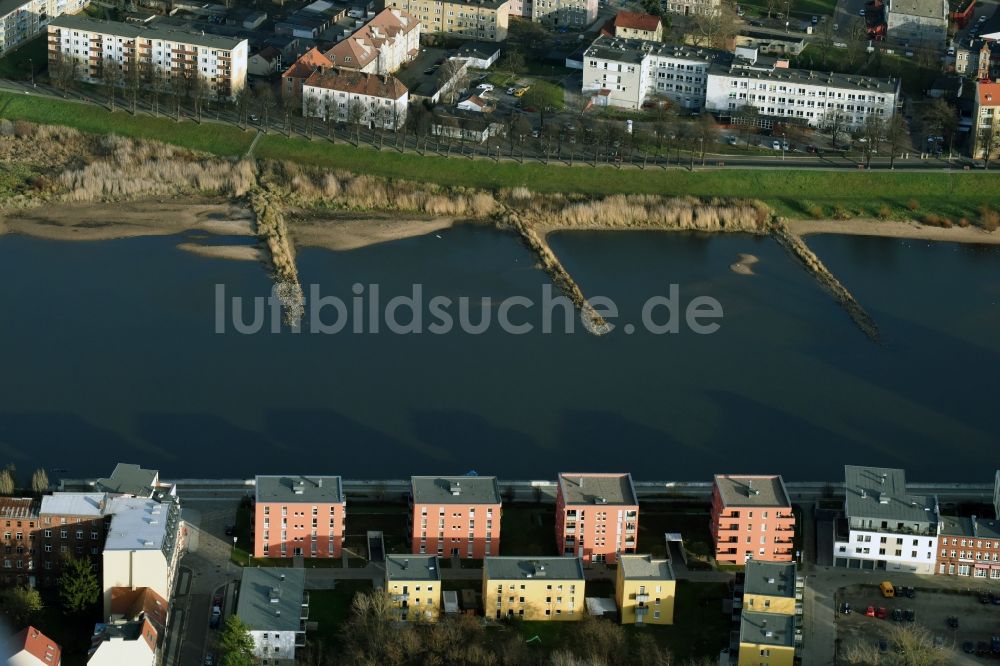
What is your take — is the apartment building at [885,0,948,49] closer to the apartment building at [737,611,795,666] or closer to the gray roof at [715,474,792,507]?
the gray roof at [715,474,792,507]

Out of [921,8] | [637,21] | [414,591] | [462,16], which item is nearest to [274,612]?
[414,591]

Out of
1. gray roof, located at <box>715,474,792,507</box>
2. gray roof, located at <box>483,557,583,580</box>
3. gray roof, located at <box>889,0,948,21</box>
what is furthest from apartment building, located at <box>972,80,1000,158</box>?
gray roof, located at <box>483,557,583,580</box>

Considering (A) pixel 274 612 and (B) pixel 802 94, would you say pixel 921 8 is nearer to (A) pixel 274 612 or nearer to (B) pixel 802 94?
(B) pixel 802 94

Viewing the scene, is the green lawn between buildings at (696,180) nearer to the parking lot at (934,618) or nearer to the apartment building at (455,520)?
the apartment building at (455,520)

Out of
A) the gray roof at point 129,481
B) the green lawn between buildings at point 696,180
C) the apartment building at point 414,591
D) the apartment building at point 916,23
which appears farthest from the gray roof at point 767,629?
the apartment building at point 916,23

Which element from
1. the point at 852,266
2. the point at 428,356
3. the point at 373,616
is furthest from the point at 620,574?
the point at 852,266

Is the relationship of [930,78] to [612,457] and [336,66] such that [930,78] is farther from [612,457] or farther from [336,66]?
[612,457]
